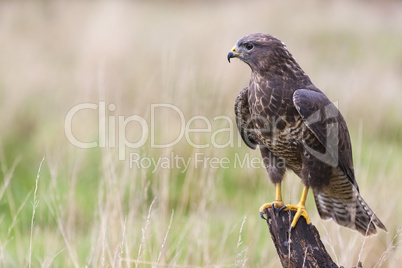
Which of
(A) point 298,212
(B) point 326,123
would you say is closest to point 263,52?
(B) point 326,123

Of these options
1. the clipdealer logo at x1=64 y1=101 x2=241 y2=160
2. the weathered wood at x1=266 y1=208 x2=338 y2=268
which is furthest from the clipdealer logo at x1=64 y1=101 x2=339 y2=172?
the weathered wood at x1=266 y1=208 x2=338 y2=268

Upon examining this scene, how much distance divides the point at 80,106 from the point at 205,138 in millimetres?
2083

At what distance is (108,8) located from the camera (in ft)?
40.0

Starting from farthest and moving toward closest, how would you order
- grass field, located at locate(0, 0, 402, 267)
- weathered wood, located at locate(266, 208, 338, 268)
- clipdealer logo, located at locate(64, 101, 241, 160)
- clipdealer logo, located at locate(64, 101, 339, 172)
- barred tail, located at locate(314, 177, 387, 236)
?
clipdealer logo, located at locate(64, 101, 241, 160)
grass field, located at locate(0, 0, 402, 267)
barred tail, located at locate(314, 177, 387, 236)
clipdealer logo, located at locate(64, 101, 339, 172)
weathered wood, located at locate(266, 208, 338, 268)

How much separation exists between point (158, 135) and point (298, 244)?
3.44 m

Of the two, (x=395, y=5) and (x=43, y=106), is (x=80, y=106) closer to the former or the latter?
(x=43, y=106)

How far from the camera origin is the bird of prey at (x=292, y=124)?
3688 mm

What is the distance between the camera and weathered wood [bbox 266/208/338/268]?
10.0 feet

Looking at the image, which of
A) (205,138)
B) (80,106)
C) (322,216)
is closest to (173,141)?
(205,138)

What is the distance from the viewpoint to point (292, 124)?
3.72 meters

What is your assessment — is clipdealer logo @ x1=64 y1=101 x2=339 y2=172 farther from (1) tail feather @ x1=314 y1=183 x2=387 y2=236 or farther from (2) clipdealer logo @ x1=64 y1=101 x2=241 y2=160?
(1) tail feather @ x1=314 y1=183 x2=387 y2=236

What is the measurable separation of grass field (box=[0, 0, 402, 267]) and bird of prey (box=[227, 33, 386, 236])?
0.48 meters

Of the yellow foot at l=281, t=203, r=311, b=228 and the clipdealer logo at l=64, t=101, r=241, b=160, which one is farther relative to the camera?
the clipdealer logo at l=64, t=101, r=241, b=160

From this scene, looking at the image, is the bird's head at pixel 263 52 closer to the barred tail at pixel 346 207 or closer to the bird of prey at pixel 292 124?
the bird of prey at pixel 292 124
